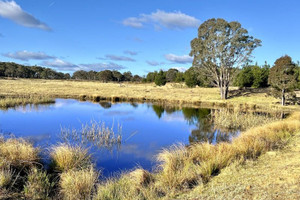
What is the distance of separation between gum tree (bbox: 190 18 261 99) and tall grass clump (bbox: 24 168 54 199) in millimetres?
31465

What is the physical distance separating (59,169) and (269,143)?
7798mm

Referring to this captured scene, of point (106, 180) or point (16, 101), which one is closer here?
point (106, 180)

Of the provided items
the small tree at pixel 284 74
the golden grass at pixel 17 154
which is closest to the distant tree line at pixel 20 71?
the small tree at pixel 284 74

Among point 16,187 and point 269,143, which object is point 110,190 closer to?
point 16,187

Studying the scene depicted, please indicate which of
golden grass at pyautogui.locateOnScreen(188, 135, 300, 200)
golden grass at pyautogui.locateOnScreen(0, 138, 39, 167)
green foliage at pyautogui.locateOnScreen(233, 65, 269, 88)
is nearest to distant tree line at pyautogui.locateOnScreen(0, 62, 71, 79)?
green foliage at pyautogui.locateOnScreen(233, 65, 269, 88)

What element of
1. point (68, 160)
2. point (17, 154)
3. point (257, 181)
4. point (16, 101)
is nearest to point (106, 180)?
point (68, 160)

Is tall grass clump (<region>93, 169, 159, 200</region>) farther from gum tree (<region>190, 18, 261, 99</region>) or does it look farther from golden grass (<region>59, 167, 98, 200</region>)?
gum tree (<region>190, 18, 261, 99</region>)

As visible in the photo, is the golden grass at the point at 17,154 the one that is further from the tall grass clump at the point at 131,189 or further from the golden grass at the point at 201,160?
the golden grass at the point at 201,160

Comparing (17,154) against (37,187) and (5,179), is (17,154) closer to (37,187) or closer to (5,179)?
(5,179)

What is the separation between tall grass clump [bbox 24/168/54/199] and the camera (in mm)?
5469

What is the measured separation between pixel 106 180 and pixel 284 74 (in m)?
26.4

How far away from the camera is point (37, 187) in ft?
18.9

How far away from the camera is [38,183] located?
5.93m

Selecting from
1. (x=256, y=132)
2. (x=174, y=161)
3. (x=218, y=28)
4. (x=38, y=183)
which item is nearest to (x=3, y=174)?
(x=38, y=183)
